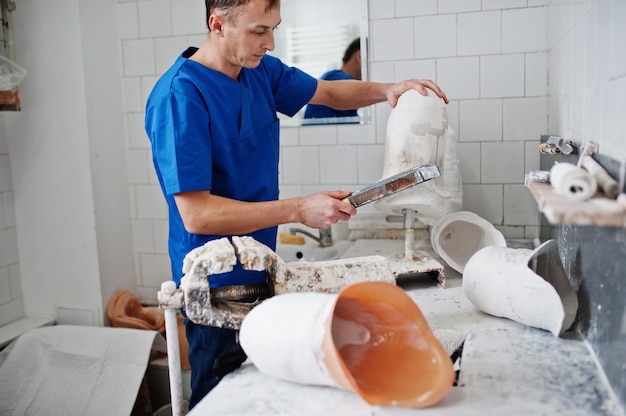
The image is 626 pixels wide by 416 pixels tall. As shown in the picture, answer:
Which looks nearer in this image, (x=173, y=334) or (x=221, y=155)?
(x=173, y=334)

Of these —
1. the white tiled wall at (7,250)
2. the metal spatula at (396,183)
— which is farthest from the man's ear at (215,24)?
the white tiled wall at (7,250)

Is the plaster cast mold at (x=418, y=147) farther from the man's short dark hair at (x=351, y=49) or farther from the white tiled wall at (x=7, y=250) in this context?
the white tiled wall at (x=7, y=250)

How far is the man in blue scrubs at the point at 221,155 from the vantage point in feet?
5.43

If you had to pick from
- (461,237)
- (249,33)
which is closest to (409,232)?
(461,237)

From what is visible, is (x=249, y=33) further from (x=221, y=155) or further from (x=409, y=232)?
(x=409, y=232)

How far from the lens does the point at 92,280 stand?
2.83m

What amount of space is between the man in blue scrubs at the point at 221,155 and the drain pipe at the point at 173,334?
14cm

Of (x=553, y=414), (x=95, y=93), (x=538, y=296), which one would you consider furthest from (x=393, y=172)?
(x=95, y=93)

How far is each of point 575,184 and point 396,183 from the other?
770mm

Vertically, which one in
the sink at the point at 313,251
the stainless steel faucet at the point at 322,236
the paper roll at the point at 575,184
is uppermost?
the paper roll at the point at 575,184

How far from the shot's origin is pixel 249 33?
173 centimetres

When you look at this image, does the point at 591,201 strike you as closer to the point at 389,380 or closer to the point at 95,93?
the point at 389,380

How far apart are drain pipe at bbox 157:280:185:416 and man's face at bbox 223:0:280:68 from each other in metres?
0.76

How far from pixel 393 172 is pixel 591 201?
1049 millimetres
